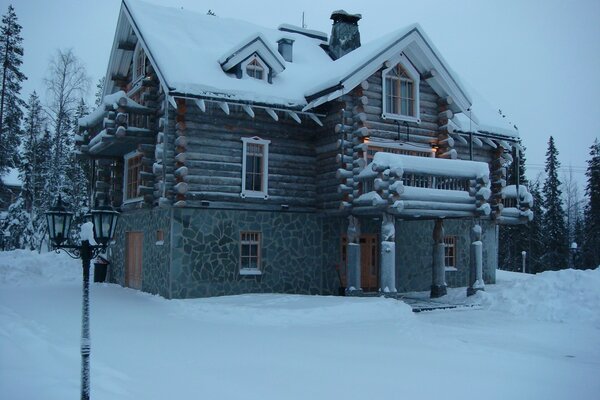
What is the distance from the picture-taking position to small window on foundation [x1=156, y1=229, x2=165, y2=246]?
1989 cm

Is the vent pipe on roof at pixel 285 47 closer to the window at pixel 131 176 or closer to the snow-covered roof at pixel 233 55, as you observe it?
the snow-covered roof at pixel 233 55

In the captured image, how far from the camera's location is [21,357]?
31.9 ft

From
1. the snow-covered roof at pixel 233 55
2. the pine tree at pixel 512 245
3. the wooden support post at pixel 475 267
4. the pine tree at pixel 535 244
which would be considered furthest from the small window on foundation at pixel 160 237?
Result: the pine tree at pixel 535 244

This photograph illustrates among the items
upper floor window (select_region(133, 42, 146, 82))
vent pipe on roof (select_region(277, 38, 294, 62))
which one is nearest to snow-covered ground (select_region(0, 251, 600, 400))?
upper floor window (select_region(133, 42, 146, 82))

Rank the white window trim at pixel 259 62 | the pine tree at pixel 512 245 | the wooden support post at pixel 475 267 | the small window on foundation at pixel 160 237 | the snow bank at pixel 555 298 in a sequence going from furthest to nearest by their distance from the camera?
1. the pine tree at pixel 512 245
2. the wooden support post at pixel 475 267
3. the white window trim at pixel 259 62
4. the small window on foundation at pixel 160 237
5. the snow bank at pixel 555 298

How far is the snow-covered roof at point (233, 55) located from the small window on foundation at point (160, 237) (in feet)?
16.6

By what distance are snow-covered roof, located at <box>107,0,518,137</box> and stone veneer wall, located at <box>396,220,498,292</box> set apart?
4875mm

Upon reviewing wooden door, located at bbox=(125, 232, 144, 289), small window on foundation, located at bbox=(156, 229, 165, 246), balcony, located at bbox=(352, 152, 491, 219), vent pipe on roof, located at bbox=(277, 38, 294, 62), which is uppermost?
vent pipe on roof, located at bbox=(277, 38, 294, 62)

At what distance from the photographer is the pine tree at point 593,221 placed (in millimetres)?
51844

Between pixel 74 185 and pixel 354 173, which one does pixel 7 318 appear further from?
pixel 74 185

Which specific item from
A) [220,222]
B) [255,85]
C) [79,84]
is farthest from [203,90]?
[79,84]

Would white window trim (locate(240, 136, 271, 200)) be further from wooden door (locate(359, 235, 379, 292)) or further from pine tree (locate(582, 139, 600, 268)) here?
pine tree (locate(582, 139, 600, 268))

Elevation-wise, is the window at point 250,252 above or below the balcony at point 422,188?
below

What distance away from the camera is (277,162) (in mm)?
21344
